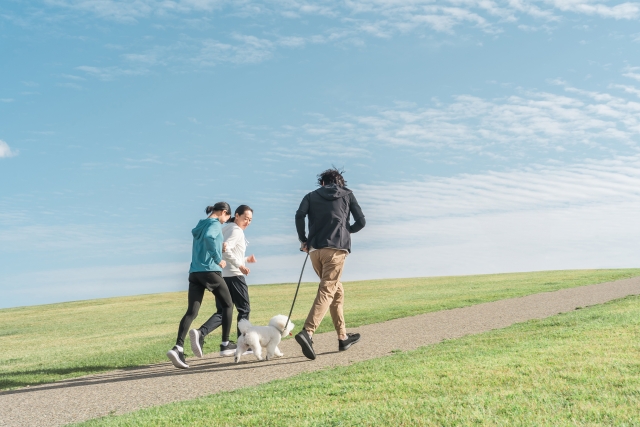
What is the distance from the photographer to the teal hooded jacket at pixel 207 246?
882 cm

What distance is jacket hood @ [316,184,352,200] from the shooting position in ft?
28.7

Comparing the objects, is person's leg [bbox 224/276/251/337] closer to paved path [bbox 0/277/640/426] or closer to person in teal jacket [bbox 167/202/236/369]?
person in teal jacket [bbox 167/202/236/369]

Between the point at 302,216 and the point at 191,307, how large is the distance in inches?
82.8

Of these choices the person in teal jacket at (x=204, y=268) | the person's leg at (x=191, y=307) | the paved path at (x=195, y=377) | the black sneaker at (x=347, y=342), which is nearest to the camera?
the paved path at (x=195, y=377)

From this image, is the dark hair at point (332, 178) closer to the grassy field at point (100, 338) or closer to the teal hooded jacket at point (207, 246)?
the teal hooded jacket at point (207, 246)

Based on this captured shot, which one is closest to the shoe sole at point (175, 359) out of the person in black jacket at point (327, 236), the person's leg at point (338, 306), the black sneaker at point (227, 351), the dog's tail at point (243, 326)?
the dog's tail at point (243, 326)

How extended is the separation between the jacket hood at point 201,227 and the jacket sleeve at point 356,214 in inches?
80.3

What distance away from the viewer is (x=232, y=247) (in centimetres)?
949

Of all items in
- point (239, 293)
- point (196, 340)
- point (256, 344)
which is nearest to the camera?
point (256, 344)

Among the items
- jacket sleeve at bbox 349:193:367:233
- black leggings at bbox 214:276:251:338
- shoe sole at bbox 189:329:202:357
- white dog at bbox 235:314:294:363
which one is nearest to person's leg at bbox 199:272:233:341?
black leggings at bbox 214:276:251:338

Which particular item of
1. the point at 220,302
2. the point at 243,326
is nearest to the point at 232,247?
the point at 220,302

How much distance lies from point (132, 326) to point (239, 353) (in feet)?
40.3

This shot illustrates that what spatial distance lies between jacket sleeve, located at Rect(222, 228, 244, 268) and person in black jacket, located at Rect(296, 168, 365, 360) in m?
1.24

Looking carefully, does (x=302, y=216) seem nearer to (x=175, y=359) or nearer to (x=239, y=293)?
(x=239, y=293)
